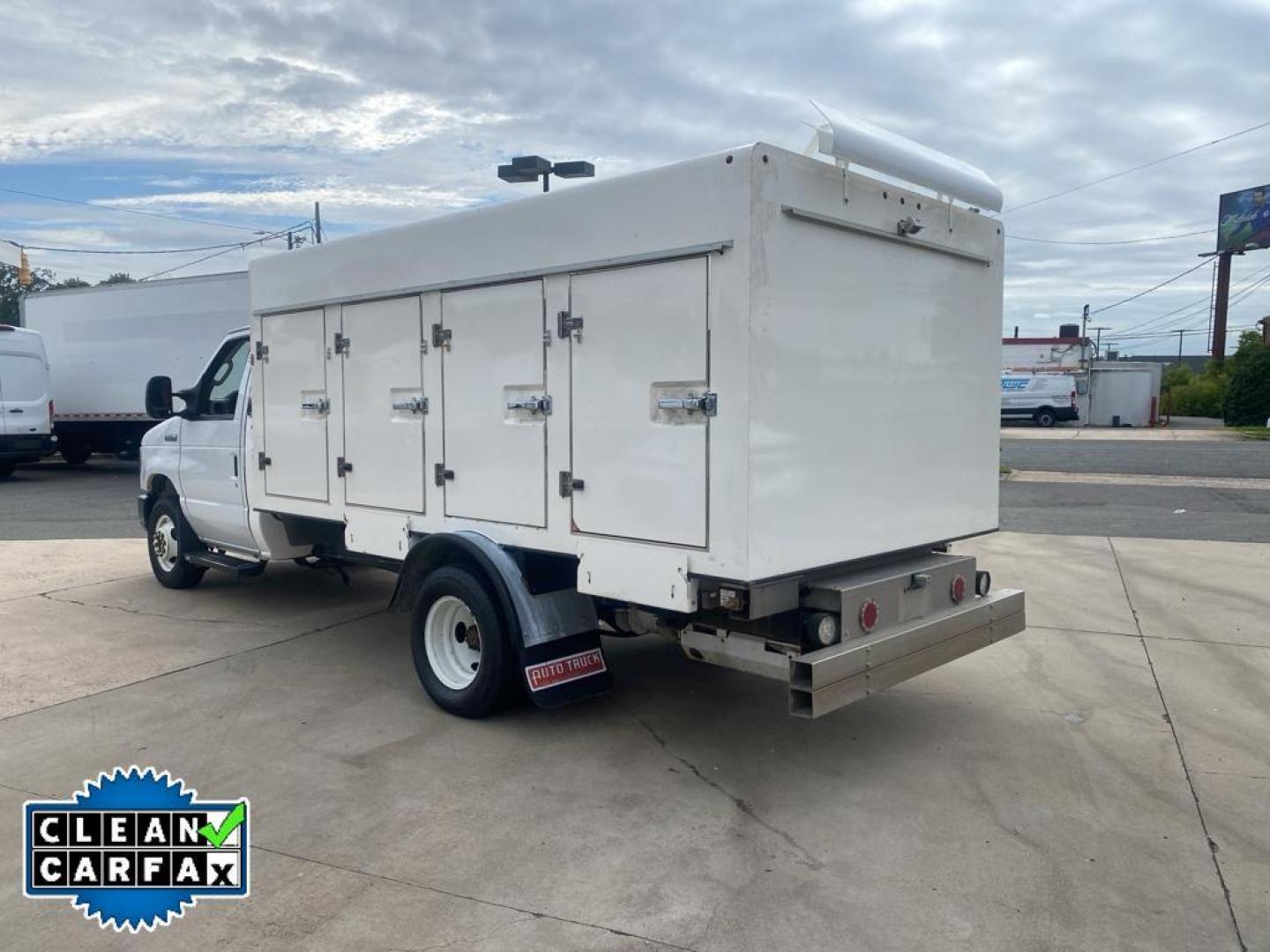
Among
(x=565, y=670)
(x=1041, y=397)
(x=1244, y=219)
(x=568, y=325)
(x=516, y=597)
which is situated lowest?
(x=565, y=670)

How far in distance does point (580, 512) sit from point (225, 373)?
173 inches

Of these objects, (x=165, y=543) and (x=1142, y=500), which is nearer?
(x=165, y=543)

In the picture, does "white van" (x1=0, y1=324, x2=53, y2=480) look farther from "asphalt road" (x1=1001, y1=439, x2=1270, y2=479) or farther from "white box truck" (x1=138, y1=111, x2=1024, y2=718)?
"asphalt road" (x1=1001, y1=439, x2=1270, y2=479)

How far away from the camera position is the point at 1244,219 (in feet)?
179

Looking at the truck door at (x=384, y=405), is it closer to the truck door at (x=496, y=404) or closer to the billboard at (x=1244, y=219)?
the truck door at (x=496, y=404)

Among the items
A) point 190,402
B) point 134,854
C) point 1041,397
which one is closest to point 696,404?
point 134,854

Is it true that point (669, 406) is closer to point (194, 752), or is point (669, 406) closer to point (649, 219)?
point (649, 219)

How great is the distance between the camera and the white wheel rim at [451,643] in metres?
5.50

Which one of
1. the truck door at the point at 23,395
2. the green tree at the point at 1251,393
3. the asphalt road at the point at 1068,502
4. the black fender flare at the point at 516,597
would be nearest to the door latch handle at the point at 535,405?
the black fender flare at the point at 516,597

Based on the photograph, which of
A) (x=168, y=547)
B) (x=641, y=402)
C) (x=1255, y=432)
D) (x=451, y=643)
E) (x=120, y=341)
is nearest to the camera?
(x=641, y=402)

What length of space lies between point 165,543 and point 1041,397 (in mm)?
38281

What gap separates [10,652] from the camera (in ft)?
22.2

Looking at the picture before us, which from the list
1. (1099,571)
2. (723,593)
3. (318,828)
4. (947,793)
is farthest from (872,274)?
(1099,571)

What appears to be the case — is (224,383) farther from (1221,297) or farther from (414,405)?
(1221,297)
